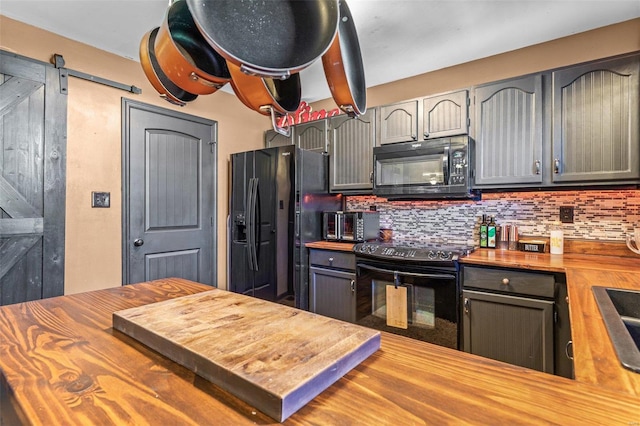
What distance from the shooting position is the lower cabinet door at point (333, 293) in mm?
2662

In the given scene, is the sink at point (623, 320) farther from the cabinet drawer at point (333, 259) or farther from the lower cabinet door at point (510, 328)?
the cabinet drawer at point (333, 259)

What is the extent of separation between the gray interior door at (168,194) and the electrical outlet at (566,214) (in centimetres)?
297

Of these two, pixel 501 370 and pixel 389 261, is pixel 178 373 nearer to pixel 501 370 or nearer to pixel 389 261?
pixel 501 370

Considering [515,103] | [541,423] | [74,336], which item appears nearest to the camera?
[541,423]

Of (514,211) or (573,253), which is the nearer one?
(573,253)

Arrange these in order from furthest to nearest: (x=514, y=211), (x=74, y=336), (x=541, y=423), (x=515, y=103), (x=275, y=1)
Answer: (x=514, y=211) → (x=515, y=103) → (x=74, y=336) → (x=275, y=1) → (x=541, y=423)

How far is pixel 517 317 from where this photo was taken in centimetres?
197

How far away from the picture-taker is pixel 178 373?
0.67 metres

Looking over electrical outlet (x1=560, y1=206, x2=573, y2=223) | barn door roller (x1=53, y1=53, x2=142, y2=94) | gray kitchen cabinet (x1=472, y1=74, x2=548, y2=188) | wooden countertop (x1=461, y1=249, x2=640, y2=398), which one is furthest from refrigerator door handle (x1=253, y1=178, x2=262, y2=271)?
electrical outlet (x1=560, y1=206, x2=573, y2=223)

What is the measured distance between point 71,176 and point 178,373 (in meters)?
2.35

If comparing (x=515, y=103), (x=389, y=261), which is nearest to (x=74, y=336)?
(x=389, y=261)

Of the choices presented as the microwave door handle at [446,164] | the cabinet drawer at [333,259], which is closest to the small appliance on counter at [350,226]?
the cabinet drawer at [333,259]

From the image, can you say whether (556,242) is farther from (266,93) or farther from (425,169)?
(266,93)

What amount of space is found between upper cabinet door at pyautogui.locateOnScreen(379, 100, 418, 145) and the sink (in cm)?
171
